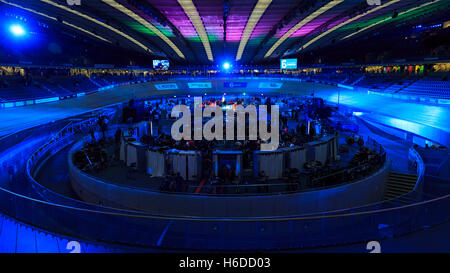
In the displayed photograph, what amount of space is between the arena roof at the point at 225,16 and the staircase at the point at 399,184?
621 inches

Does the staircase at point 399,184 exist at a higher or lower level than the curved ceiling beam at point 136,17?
lower

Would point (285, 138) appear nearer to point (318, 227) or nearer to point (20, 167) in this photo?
point (318, 227)

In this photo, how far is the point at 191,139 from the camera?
1531 cm

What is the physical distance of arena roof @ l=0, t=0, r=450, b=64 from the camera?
80.5ft

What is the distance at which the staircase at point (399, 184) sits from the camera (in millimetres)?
12148

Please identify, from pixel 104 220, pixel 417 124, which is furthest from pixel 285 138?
pixel 104 220

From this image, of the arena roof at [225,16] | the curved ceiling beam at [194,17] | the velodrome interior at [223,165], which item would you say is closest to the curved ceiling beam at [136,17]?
the arena roof at [225,16]

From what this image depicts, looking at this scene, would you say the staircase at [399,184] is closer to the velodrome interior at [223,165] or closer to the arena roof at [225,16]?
the velodrome interior at [223,165]

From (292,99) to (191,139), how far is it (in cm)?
2490

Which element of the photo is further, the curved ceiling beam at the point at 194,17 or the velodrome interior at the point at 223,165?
the curved ceiling beam at the point at 194,17

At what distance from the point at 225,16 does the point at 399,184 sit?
21339 mm

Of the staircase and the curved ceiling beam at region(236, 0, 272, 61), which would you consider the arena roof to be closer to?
the curved ceiling beam at region(236, 0, 272, 61)

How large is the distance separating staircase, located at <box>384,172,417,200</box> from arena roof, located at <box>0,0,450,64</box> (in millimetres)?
15775

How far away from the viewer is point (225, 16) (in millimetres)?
27781
